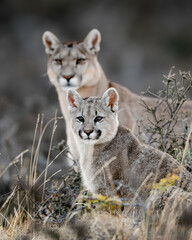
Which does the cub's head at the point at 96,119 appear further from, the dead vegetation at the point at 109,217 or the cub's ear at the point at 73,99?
the dead vegetation at the point at 109,217

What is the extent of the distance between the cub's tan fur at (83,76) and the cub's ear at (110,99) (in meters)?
2.56

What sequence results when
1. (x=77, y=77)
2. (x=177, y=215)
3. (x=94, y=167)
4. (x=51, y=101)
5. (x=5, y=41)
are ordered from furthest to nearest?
(x=5, y=41)
(x=51, y=101)
(x=77, y=77)
(x=94, y=167)
(x=177, y=215)

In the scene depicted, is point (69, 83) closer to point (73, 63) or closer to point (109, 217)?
point (73, 63)

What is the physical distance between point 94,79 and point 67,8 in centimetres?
1753

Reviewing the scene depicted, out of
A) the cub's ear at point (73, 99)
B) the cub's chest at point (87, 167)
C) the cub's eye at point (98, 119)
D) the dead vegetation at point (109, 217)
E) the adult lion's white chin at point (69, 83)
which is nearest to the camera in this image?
the dead vegetation at point (109, 217)

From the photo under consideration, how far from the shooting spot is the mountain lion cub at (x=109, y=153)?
6.34m

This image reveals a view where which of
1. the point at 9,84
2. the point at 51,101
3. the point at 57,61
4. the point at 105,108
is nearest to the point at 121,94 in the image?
the point at 57,61

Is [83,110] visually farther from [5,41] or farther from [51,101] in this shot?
[5,41]

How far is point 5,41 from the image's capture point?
25.6 metres

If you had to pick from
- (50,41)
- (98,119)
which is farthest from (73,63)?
(98,119)

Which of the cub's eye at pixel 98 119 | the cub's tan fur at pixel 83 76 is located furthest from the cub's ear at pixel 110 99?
the cub's tan fur at pixel 83 76

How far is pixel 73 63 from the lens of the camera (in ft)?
32.5

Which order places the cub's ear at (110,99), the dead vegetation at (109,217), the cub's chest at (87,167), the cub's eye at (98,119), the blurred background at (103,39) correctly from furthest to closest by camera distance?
the blurred background at (103,39), the cub's ear at (110,99), the cub's eye at (98,119), the cub's chest at (87,167), the dead vegetation at (109,217)

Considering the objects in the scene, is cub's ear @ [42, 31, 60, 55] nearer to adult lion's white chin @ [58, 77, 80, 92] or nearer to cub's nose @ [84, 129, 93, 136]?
adult lion's white chin @ [58, 77, 80, 92]
